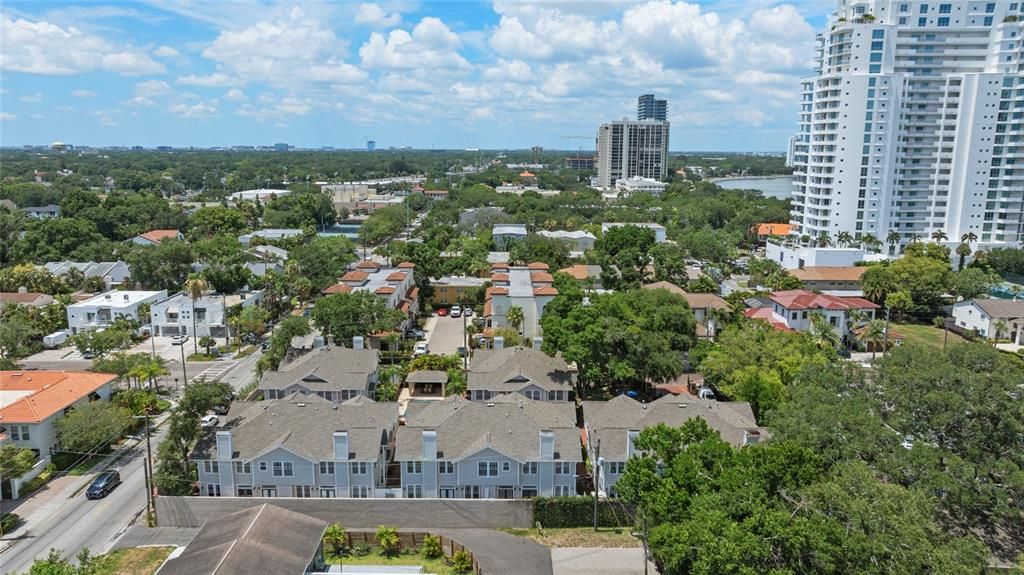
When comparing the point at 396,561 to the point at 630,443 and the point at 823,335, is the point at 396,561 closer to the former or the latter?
the point at 630,443

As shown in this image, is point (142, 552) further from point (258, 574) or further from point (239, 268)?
point (239, 268)

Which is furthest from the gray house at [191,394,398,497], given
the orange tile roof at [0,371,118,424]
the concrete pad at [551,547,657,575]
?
the orange tile roof at [0,371,118,424]

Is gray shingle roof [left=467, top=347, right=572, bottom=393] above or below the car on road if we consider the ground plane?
above

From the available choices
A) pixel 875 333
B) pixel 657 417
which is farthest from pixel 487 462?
pixel 875 333

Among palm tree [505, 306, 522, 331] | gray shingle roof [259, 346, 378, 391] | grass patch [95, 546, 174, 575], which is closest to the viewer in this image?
grass patch [95, 546, 174, 575]

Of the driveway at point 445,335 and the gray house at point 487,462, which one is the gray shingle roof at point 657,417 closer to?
the gray house at point 487,462

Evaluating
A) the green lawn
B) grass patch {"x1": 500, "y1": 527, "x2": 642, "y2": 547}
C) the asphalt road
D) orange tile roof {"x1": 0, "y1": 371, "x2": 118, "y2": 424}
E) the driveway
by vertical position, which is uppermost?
orange tile roof {"x1": 0, "y1": 371, "x2": 118, "y2": 424}

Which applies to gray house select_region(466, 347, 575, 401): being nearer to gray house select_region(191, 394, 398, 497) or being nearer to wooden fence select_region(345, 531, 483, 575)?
gray house select_region(191, 394, 398, 497)
